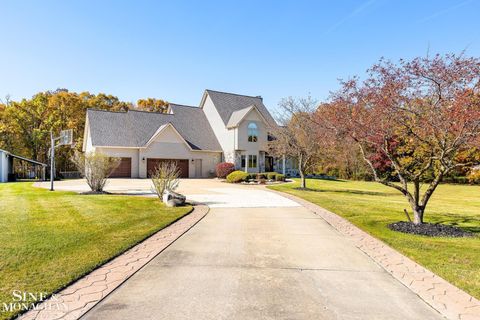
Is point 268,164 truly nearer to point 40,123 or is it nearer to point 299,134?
point 299,134

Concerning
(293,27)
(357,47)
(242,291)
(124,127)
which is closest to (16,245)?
(242,291)

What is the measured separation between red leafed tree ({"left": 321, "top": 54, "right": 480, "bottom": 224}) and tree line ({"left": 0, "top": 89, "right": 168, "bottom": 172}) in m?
35.6

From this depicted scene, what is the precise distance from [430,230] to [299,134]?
15.0 metres

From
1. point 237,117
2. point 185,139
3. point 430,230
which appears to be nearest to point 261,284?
point 430,230

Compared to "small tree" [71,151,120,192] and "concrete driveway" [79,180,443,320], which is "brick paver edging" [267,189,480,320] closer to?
"concrete driveway" [79,180,443,320]

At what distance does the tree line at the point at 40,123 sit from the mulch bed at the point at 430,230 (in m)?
36.8

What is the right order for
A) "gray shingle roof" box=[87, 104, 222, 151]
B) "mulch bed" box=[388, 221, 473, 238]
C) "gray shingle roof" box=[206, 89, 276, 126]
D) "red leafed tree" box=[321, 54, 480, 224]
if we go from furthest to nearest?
"gray shingle roof" box=[206, 89, 276, 126], "gray shingle roof" box=[87, 104, 222, 151], "mulch bed" box=[388, 221, 473, 238], "red leafed tree" box=[321, 54, 480, 224]

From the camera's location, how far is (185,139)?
33625 mm

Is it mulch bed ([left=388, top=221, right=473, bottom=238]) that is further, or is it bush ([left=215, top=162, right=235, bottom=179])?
bush ([left=215, top=162, right=235, bottom=179])

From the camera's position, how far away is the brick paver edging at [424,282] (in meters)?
3.81

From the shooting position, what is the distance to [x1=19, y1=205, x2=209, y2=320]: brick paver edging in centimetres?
357

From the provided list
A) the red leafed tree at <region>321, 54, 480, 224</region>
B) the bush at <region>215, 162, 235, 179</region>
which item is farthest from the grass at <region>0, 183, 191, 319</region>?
the bush at <region>215, 162, 235, 179</region>

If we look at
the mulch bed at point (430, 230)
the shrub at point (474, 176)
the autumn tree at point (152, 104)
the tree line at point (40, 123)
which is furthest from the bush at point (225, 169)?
the autumn tree at point (152, 104)

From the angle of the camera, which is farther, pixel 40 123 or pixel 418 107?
pixel 40 123
